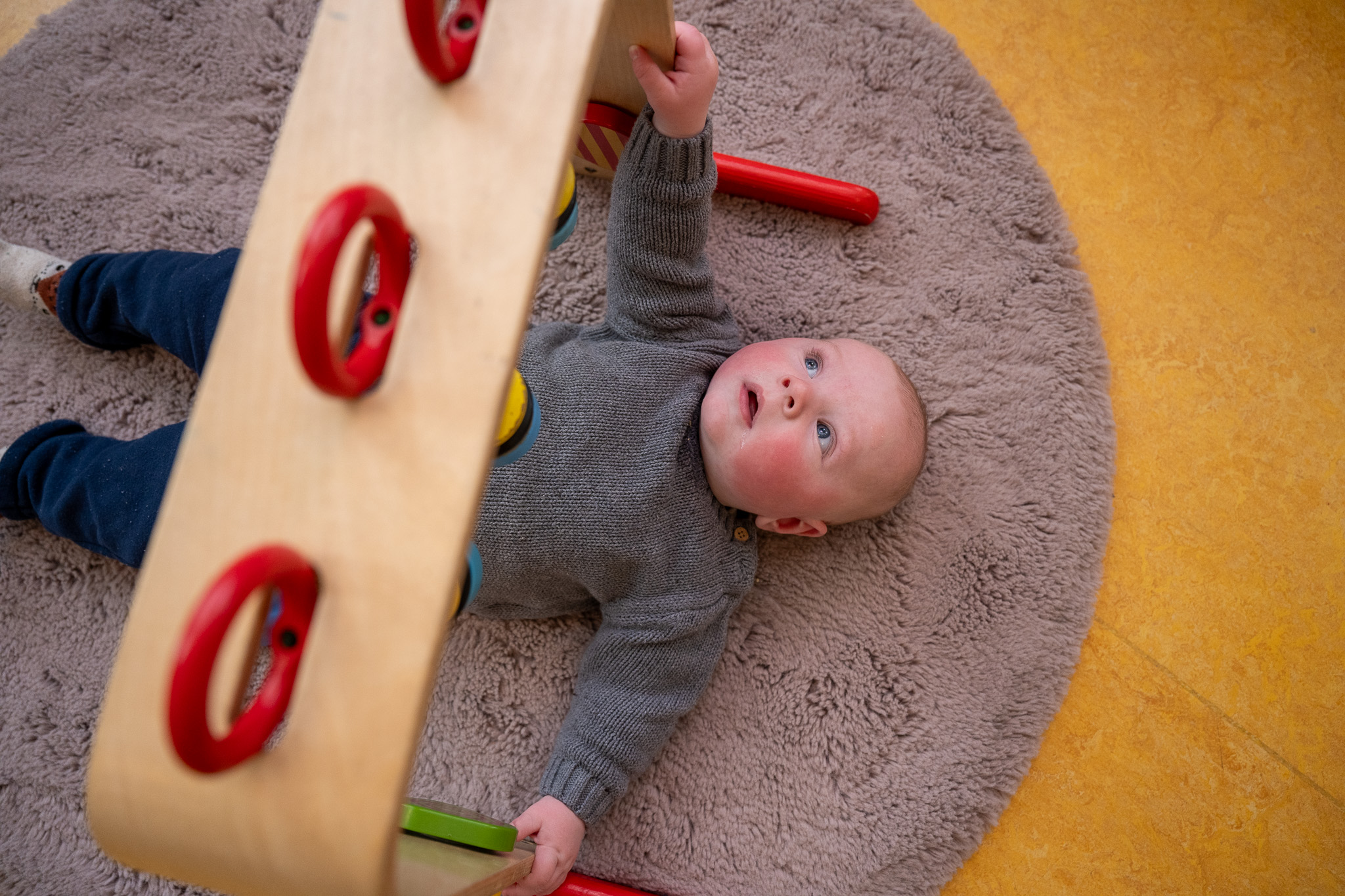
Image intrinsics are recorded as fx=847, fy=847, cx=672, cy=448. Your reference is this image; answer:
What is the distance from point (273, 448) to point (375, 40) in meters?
0.23

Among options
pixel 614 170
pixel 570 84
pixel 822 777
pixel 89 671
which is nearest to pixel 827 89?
pixel 614 170

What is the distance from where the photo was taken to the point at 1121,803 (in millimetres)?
888

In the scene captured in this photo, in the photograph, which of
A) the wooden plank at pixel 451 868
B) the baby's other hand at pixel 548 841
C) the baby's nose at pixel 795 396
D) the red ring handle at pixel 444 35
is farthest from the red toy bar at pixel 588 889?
the red ring handle at pixel 444 35

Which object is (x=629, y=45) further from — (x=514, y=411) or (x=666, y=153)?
(x=514, y=411)

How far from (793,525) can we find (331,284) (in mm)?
→ 543

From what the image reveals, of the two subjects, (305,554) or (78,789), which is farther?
(78,789)

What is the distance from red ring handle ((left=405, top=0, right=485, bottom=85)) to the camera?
1.36 ft

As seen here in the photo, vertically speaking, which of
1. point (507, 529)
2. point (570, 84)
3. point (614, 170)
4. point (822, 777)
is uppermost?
point (570, 84)

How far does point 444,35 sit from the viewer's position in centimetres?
47

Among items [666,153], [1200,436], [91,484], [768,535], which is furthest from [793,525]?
[91,484]

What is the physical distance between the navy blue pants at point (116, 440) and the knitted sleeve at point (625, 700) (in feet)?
1.37

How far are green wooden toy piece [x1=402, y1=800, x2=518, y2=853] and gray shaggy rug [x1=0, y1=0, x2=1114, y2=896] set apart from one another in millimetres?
263

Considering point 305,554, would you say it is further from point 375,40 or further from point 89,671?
point 89,671

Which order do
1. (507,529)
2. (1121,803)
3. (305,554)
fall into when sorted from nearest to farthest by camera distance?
(305,554) → (507,529) → (1121,803)
